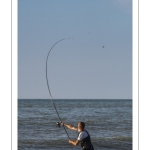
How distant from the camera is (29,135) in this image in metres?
14.9
